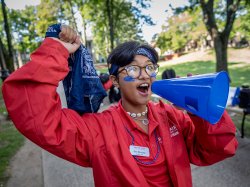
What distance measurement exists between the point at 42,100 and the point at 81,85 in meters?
0.40

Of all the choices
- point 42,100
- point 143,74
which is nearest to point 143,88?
point 143,74

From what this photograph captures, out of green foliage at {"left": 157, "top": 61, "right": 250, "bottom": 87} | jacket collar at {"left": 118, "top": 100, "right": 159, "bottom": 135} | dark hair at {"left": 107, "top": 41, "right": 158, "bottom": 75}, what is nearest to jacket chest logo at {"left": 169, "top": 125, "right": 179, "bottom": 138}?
jacket collar at {"left": 118, "top": 100, "right": 159, "bottom": 135}

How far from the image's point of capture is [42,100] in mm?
1263

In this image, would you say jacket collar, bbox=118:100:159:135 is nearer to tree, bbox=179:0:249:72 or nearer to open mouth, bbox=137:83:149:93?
open mouth, bbox=137:83:149:93

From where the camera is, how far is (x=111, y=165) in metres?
1.49

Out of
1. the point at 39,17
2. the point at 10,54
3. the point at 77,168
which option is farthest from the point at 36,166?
the point at 39,17

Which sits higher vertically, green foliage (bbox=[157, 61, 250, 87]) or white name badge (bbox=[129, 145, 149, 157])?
white name badge (bbox=[129, 145, 149, 157])

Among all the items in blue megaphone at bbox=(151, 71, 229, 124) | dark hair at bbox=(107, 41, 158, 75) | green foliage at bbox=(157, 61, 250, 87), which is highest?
dark hair at bbox=(107, 41, 158, 75)

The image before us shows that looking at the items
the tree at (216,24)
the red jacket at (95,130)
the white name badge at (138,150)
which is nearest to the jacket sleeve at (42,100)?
the red jacket at (95,130)

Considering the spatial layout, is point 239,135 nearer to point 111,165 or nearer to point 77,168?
point 77,168

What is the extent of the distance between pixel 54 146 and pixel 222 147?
3.39 ft

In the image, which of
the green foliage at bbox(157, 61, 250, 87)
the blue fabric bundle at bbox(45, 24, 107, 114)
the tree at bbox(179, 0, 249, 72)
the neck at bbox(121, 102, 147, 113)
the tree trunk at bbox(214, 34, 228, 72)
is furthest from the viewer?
the green foliage at bbox(157, 61, 250, 87)

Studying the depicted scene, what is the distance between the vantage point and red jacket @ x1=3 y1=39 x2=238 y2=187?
125 cm

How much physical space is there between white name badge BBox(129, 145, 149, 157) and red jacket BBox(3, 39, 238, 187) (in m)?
0.05
